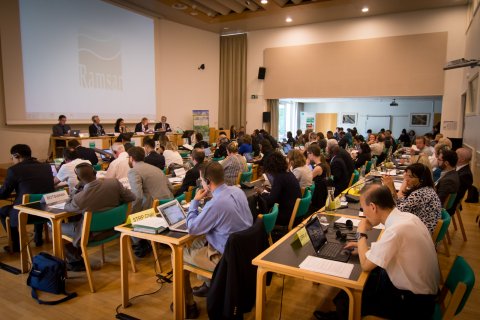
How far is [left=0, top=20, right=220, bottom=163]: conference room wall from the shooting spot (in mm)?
12227

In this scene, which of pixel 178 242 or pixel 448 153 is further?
pixel 448 153

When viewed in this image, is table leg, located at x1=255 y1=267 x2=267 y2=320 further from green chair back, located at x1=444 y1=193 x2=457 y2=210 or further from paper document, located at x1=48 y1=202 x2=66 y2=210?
green chair back, located at x1=444 y1=193 x2=457 y2=210

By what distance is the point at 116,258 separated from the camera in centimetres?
396

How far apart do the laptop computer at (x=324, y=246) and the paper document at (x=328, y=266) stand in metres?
0.07

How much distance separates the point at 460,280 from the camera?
1.84 meters

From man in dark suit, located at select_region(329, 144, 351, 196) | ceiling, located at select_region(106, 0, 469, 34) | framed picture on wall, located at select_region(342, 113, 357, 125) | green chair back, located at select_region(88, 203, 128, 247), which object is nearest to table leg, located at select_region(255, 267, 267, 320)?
green chair back, located at select_region(88, 203, 128, 247)

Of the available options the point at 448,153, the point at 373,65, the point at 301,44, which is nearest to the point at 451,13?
the point at 373,65

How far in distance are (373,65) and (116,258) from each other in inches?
443

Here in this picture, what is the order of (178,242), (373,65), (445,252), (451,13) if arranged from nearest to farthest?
(178,242)
(445,252)
(451,13)
(373,65)

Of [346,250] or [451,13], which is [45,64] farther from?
[451,13]

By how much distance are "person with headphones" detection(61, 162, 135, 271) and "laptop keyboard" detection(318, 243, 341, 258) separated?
2115 millimetres

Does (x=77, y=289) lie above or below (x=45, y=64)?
below

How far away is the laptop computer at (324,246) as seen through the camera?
220cm

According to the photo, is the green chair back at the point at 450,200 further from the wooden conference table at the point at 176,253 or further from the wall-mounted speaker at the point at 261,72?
the wall-mounted speaker at the point at 261,72
